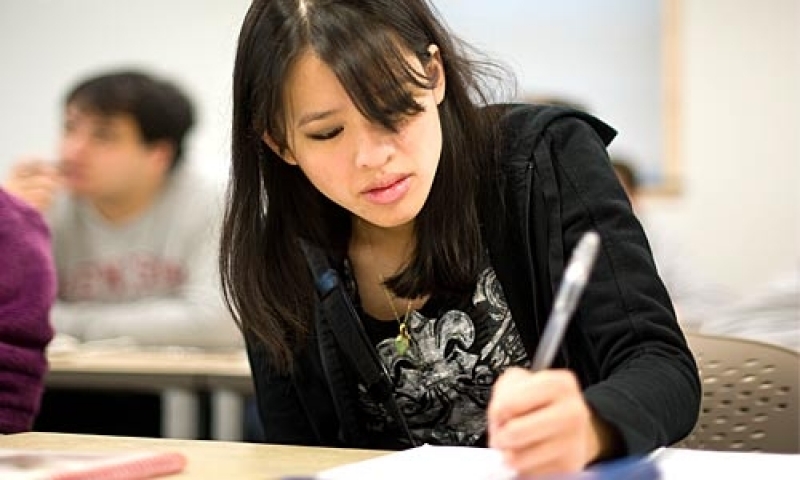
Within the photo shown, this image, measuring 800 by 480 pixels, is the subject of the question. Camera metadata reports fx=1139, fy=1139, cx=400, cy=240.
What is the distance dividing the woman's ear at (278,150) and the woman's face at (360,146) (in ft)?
0.17

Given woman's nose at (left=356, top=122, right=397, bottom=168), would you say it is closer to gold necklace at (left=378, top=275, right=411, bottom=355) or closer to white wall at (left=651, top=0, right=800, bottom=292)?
gold necklace at (left=378, top=275, right=411, bottom=355)

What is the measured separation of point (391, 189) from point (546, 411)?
17.3 inches

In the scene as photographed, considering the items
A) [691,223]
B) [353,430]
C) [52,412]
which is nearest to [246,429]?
[52,412]

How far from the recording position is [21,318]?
54.1 inches

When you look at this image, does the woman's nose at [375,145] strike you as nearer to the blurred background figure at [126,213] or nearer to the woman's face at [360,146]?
the woman's face at [360,146]

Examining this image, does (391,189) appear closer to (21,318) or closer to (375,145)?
(375,145)

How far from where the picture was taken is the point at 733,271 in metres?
4.37

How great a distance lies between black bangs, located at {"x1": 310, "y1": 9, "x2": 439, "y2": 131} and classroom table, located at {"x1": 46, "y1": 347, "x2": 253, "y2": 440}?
3.93 feet

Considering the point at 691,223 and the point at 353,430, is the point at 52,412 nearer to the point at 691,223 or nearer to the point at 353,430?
the point at 353,430

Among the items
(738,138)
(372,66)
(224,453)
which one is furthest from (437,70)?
(738,138)

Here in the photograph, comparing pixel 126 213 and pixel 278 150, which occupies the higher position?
pixel 278 150

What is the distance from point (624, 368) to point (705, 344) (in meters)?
0.38

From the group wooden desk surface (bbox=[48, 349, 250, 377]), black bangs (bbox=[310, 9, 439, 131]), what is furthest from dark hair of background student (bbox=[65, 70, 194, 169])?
black bangs (bbox=[310, 9, 439, 131])

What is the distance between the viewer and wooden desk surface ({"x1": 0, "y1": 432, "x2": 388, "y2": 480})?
3.28 ft
